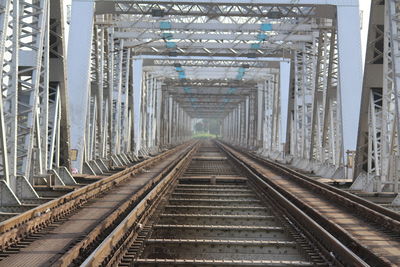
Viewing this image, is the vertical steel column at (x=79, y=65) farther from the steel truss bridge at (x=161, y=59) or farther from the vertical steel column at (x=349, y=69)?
the vertical steel column at (x=349, y=69)

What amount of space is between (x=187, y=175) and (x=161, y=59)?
19001 mm

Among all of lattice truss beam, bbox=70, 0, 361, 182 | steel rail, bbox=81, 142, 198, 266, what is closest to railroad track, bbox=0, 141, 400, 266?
steel rail, bbox=81, 142, 198, 266

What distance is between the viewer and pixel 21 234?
853cm

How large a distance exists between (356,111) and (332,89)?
353 cm

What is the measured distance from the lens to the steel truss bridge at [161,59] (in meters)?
13.9

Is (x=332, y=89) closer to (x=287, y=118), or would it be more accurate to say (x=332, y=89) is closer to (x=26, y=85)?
(x=287, y=118)

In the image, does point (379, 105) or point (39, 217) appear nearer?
point (39, 217)

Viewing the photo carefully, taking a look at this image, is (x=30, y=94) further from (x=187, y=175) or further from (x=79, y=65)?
(x=187, y=175)

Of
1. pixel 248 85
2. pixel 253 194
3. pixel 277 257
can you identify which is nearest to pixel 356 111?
pixel 253 194

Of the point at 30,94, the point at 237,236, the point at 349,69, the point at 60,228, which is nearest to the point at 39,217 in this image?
the point at 60,228

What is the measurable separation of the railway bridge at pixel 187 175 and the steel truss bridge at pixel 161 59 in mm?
62

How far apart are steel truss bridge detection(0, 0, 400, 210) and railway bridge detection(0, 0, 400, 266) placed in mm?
62

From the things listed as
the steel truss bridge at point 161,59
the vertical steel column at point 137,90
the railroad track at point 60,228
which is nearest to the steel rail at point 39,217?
the railroad track at point 60,228

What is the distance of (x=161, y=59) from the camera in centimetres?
3922
